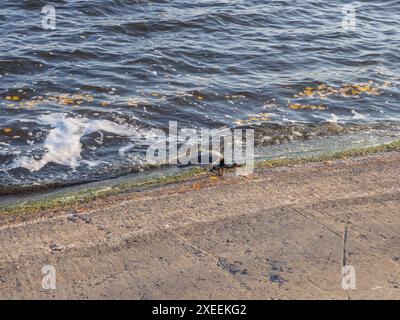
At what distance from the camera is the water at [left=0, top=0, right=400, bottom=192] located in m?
8.97

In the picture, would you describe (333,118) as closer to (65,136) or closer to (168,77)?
(168,77)

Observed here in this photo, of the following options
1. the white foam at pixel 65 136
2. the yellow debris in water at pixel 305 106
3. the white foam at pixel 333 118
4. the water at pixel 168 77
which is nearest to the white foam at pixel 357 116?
the water at pixel 168 77

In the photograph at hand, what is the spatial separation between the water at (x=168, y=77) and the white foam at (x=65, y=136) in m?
0.02

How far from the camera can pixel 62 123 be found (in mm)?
9375

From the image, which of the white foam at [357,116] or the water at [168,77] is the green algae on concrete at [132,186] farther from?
the white foam at [357,116]

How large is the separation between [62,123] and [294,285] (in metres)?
5.42

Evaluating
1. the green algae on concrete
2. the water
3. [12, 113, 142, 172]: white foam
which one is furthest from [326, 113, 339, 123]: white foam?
[12, 113, 142, 172]: white foam

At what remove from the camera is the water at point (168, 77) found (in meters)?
8.97

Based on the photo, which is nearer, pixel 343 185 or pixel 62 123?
pixel 343 185

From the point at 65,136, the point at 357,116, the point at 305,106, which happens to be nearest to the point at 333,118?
the point at 357,116

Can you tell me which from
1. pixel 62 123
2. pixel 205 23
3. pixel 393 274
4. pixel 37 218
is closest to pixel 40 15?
pixel 205 23

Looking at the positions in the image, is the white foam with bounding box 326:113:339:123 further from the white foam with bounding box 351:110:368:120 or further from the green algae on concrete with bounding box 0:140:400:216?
the green algae on concrete with bounding box 0:140:400:216

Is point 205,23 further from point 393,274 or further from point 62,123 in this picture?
point 393,274

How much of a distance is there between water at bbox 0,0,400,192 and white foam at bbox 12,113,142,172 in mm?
15
